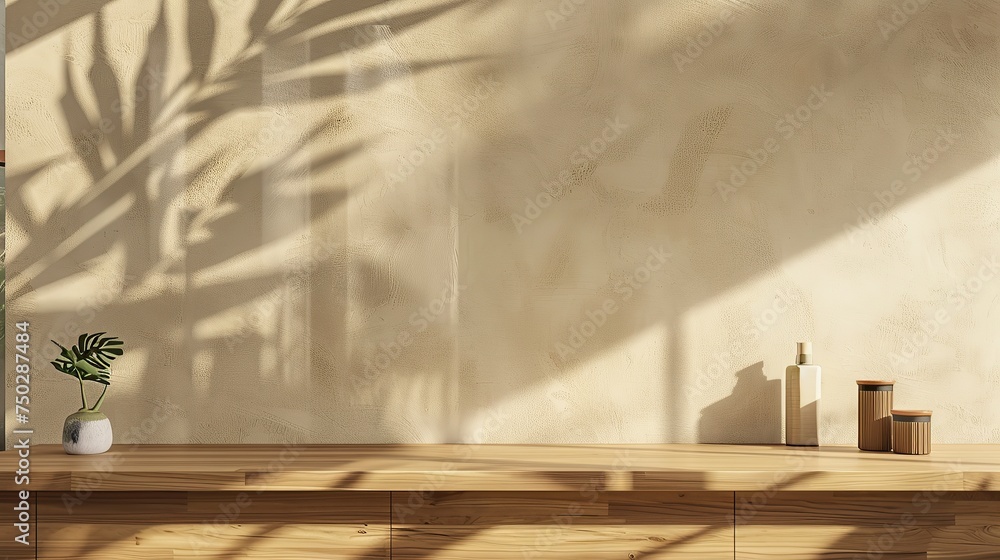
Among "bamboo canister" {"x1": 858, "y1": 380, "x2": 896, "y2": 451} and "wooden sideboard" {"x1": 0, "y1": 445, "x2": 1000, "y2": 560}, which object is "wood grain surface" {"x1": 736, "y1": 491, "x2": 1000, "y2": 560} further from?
"bamboo canister" {"x1": 858, "y1": 380, "x2": 896, "y2": 451}

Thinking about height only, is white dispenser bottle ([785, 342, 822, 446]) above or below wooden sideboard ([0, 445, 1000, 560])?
above

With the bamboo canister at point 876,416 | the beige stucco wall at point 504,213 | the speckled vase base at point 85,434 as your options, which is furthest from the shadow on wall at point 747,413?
the speckled vase base at point 85,434

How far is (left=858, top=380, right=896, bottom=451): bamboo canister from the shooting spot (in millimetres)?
1992

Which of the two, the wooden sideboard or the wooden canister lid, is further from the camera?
the wooden canister lid

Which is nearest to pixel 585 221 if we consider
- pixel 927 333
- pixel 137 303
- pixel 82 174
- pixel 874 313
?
pixel 874 313

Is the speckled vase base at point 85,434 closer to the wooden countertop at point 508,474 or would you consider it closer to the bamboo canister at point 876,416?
the wooden countertop at point 508,474

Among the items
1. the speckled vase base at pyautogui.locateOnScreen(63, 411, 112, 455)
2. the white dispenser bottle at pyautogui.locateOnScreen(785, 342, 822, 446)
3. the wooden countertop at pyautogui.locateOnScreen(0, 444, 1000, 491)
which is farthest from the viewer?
the white dispenser bottle at pyautogui.locateOnScreen(785, 342, 822, 446)

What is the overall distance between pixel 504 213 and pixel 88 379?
1.27m

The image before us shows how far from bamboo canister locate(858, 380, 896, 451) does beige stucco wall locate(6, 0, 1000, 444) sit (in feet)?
0.48

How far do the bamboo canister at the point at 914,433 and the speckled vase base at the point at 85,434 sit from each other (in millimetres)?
2181

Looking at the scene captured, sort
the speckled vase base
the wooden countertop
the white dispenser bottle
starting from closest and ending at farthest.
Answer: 1. the wooden countertop
2. the speckled vase base
3. the white dispenser bottle

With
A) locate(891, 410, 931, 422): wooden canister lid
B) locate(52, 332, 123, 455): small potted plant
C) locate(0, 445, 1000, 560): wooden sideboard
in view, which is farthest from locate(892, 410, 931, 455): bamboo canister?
locate(52, 332, 123, 455): small potted plant

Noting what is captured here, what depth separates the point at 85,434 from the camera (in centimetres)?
190

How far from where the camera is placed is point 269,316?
2.14m
